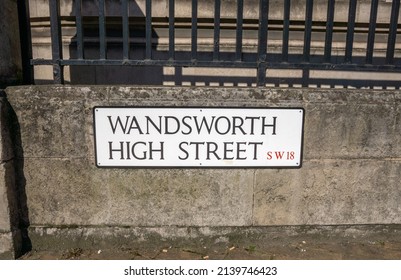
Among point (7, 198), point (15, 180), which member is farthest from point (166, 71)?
point (7, 198)

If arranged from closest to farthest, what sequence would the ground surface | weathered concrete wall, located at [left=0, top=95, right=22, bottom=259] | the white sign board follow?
weathered concrete wall, located at [left=0, top=95, right=22, bottom=259] < the white sign board < the ground surface

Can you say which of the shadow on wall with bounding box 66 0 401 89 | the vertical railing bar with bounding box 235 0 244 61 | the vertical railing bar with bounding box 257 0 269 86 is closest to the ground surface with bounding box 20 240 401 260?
the vertical railing bar with bounding box 257 0 269 86

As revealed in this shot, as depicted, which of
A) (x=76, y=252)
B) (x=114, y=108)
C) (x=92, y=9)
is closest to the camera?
(x=114, y=108)

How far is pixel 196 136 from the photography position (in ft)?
8.95

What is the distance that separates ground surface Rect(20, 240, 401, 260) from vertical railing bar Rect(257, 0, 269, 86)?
1.51 m

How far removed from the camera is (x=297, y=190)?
287cm

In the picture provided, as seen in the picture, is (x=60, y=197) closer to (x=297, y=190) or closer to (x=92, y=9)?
(x=297, y=190)

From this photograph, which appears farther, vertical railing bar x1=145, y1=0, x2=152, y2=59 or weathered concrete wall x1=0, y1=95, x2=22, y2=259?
vertical railing bar x1=145, y1=0, x2=152, y2=59

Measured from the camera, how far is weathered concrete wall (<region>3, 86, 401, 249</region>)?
269 cm

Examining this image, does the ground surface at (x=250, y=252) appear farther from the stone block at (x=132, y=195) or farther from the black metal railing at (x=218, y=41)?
the black metal railing at (x=218, y=41)

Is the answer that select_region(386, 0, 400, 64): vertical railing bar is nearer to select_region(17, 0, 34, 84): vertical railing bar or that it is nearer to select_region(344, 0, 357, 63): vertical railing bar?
select_region(344, 0, 357, 63): vertical railing bar

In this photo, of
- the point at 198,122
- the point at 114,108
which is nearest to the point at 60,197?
the point at 114,108

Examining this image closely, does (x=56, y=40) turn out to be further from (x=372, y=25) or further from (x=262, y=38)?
(x=372, y=25)

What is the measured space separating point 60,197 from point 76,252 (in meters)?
0.51
